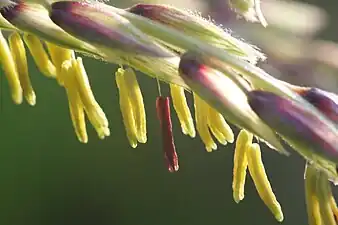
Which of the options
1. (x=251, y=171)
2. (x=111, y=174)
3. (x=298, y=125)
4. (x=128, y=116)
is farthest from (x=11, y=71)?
(x=111, y=174)

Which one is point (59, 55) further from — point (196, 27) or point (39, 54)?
point (196, 27)

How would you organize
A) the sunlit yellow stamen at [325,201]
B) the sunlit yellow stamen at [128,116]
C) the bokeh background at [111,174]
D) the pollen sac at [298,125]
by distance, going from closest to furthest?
the pollen sac at [298,125], the sunlit yellow stamen at [325,201], the sunlit yellow stamen at [128,116], the bokeh background at [111,174]

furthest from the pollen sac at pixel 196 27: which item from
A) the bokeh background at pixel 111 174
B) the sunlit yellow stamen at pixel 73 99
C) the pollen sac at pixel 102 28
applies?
the bokeh background at pixel 111 174

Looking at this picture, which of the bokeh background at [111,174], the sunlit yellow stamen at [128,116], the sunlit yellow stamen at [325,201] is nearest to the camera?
the sunlit yellow stamen at [325,201]

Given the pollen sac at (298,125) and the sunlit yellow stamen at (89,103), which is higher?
the pollen sac at (298,125)

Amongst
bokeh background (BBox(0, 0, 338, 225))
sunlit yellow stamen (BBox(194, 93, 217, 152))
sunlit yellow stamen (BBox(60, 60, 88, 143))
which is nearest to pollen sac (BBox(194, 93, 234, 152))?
sunlit yellow stamen (BBox(194, 93, 217, 152))

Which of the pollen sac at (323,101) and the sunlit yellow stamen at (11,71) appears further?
the sunlit yellow stamen at (11,71)

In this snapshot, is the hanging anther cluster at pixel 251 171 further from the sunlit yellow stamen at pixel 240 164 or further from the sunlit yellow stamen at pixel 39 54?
the sunlit yellow stamen at pixel 39 54

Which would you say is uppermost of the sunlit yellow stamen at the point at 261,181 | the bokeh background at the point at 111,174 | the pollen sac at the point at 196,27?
the pollen sac at the point at 196,27
